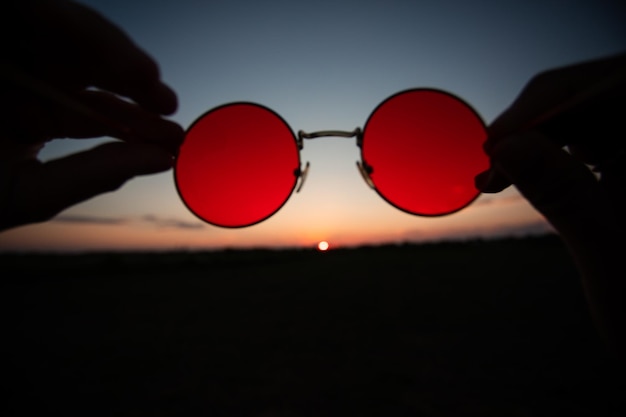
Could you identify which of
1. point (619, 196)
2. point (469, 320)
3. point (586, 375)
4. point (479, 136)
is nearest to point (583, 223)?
point (619, 196)

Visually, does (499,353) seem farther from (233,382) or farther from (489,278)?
(489,278)

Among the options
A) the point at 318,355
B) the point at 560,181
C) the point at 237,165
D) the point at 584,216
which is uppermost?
the point at 237,165

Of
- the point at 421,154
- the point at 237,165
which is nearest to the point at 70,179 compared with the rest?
the point at 237,165

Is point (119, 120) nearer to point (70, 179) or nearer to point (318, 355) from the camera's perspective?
point (70, 179)

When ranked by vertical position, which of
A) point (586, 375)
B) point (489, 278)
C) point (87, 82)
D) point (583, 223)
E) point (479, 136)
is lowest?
point (586, 375)

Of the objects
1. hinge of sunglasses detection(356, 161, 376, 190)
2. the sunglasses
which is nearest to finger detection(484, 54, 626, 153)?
the sunglasses

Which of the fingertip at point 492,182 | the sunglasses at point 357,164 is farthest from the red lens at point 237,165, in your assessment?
the fingertip at point 492,182

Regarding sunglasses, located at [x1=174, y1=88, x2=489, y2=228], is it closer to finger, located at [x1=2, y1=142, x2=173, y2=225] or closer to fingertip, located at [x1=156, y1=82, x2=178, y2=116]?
fingertip, located at [x1=156, y1=82, x2=178, y2=116]
